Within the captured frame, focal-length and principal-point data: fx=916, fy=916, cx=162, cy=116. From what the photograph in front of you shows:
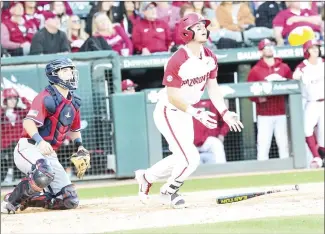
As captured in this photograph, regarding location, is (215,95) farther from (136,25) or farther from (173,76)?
(136,25)

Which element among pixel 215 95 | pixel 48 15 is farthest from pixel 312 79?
pixel 215 95

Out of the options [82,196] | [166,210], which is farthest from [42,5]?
[166,210]

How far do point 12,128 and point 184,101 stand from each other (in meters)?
4.32

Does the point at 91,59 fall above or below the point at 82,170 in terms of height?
above

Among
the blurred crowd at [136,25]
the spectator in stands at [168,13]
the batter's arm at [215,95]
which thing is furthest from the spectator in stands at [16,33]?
the batter's arm at [215,95]

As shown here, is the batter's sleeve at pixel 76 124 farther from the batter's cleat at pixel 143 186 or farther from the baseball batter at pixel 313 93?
the baseball batter at pixel 313 93

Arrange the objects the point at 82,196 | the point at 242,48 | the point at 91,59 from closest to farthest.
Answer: the point at 82,196, the point at 91,59, the point at 242,48

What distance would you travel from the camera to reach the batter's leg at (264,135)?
1250cm

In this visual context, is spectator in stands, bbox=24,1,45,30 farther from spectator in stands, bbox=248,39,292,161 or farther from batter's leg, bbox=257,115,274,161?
batter's leg, bbox=257,115,274,161

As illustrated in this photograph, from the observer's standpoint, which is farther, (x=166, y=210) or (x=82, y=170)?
(x=82, y=170)

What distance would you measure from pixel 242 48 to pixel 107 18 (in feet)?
6.34

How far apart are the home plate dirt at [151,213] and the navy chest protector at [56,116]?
690 millimetres

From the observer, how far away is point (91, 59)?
11977 mm

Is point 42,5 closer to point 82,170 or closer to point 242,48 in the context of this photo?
point 242,48
